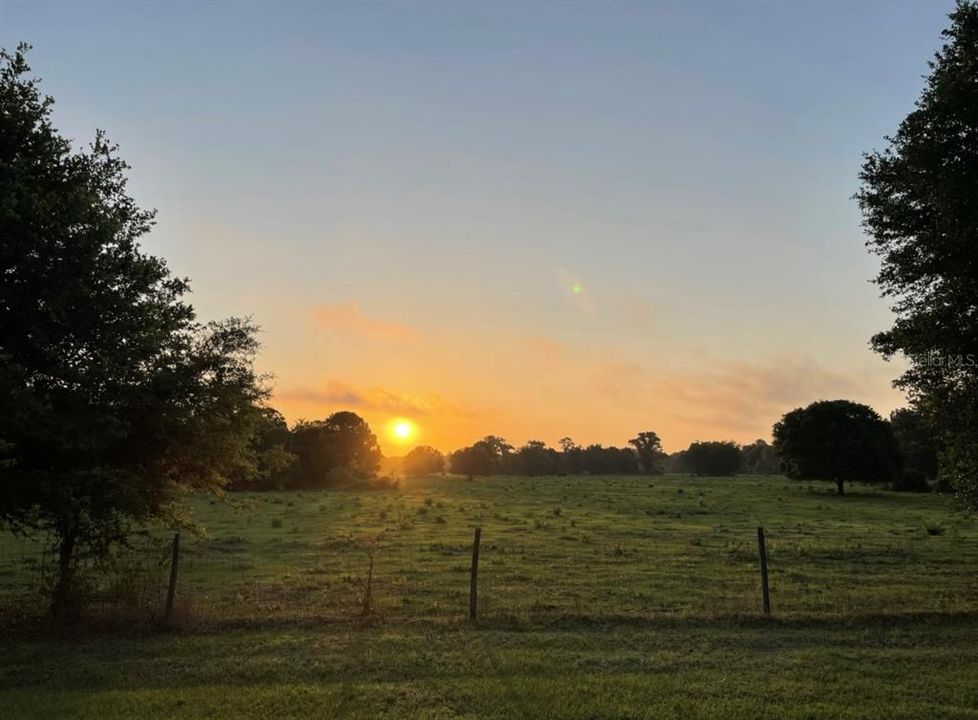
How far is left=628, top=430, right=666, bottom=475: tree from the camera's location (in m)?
168

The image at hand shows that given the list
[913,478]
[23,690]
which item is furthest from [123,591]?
[913,478]

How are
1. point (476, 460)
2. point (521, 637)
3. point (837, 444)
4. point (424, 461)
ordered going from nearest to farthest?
point (521, 637)
point (837, 444)
point (476, 460)
point (424, 461)

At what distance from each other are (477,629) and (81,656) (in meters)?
7.97

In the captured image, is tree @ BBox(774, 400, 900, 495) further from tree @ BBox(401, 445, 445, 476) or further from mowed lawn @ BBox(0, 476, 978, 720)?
tree @ BBox(401, 445, 445, 476)

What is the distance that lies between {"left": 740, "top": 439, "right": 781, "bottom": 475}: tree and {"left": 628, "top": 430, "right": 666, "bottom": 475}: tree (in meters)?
19.6

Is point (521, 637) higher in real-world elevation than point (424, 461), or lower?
lower

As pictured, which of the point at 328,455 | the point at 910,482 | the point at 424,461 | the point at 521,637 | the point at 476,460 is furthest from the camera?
the point at 424,461

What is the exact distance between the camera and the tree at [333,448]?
98.5 meters

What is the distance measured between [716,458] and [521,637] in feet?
400

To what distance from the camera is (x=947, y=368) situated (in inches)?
765

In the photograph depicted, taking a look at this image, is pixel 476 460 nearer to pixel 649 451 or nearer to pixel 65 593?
pixel 649 451

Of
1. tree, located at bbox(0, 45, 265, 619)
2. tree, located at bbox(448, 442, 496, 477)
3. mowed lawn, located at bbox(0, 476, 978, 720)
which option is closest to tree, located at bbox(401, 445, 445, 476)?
tree, located at bbox(448, 442, 496, 477)

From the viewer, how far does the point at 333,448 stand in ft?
332

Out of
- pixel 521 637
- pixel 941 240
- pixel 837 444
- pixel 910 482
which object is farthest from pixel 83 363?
pixel 910 482
